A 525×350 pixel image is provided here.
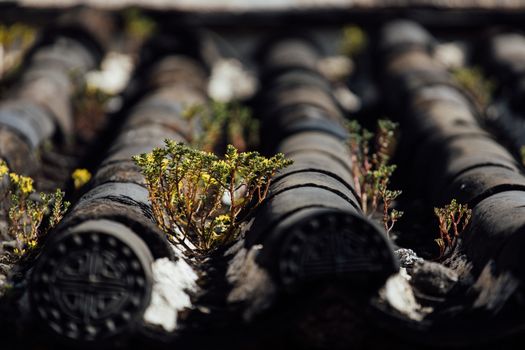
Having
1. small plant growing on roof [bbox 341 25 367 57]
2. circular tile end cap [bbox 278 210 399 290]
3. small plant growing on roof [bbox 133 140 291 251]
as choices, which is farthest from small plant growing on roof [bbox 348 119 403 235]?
small plant growing on roof [bbox 341 25 367 57]

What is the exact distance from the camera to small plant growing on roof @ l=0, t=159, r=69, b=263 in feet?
20.1

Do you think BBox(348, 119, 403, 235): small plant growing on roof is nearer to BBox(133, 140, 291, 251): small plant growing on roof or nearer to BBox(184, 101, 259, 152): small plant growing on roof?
BBox(133, 140, 291, 251): small plant growing on roof

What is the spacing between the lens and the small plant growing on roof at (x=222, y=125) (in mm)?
8188

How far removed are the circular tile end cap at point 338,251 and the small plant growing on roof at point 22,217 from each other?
1797 millimetres

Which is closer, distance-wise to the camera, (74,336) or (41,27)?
(74,336)

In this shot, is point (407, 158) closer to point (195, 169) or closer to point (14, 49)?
point (195, 169)

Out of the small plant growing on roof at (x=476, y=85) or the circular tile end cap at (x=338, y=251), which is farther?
the small plant growing on roof at (x=476, y=85)

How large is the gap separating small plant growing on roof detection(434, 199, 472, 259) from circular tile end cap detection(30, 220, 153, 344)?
6.76 feet

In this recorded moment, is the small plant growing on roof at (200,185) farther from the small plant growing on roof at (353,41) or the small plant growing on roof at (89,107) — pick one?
the small plant growing on roof at (353,41)

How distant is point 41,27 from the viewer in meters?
11.5

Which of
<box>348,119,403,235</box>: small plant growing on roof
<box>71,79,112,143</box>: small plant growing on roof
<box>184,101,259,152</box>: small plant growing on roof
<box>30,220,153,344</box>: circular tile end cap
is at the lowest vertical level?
<box>30,220,153,344</box>: circular tile end cap

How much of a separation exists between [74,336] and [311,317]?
1191 millimetres

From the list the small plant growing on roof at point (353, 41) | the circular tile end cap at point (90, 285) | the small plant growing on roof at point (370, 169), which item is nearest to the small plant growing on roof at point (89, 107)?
the small plant growing on roof at point (370, 169)

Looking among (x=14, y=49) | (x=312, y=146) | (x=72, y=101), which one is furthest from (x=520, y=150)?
(x=14, y=49)
